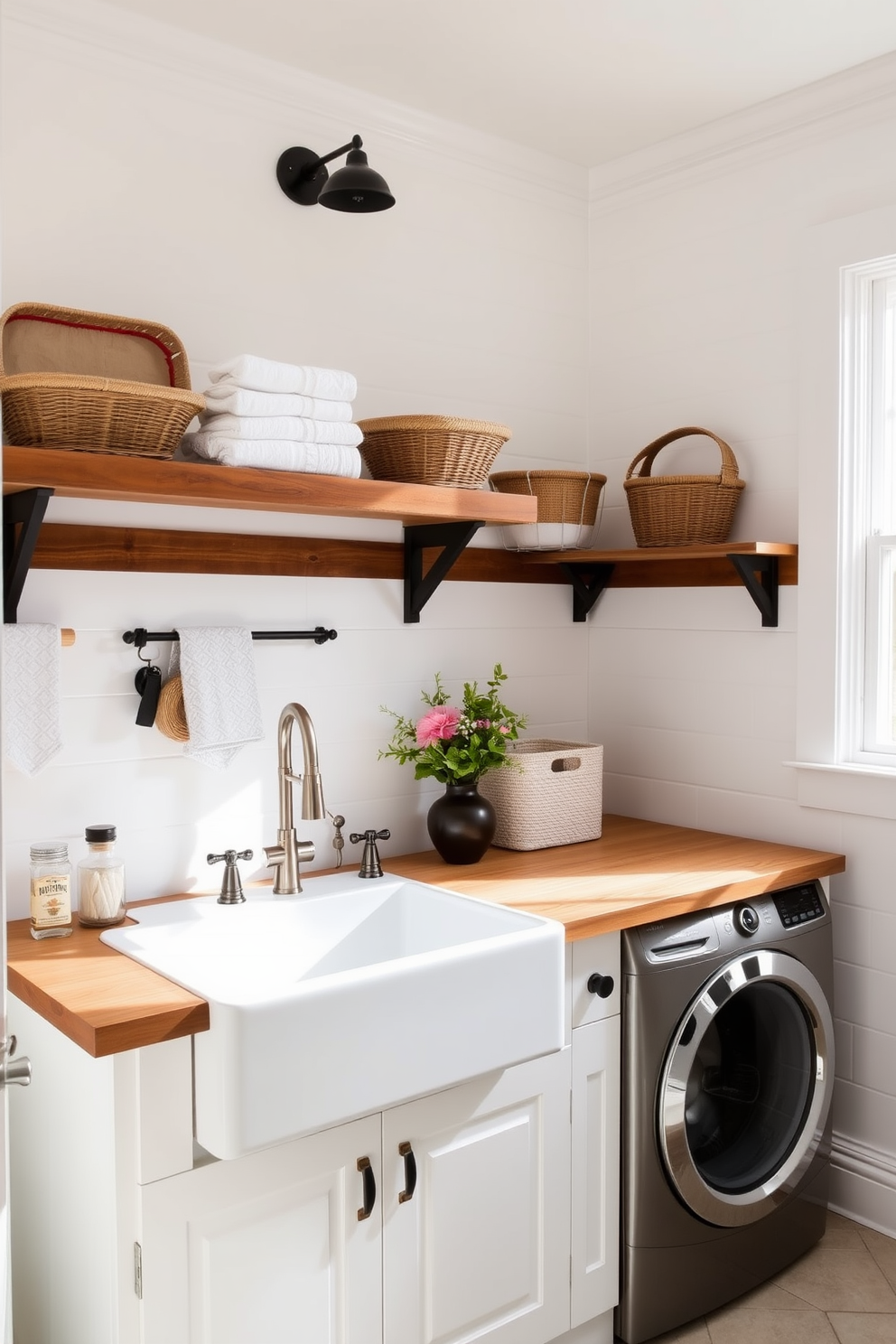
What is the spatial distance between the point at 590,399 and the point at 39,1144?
2.19 metres

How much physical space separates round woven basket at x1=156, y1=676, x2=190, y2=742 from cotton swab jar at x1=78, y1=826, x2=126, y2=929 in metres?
0.26

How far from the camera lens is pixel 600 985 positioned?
Result: 2.05 metres

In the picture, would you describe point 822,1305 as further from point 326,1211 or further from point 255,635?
point 255,635

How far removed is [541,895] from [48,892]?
0.89 metres

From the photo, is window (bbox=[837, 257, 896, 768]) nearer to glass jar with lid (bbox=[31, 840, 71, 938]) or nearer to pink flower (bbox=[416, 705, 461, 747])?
pink flower (bbox=[416, 705, 461, 747])

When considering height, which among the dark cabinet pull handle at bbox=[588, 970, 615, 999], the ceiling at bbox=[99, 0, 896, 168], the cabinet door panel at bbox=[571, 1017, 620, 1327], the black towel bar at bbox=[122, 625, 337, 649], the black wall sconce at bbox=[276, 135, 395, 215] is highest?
the ceiling at bbox=[99, 0, 896, 168]

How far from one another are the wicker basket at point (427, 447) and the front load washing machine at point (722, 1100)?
97 centimetres

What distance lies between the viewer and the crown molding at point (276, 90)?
79.4 inches

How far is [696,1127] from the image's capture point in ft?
7.44

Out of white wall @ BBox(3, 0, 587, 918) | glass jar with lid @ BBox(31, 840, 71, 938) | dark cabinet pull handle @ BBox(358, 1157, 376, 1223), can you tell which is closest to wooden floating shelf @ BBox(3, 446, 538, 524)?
white wall @ BBox(3, 0, 587, 918)

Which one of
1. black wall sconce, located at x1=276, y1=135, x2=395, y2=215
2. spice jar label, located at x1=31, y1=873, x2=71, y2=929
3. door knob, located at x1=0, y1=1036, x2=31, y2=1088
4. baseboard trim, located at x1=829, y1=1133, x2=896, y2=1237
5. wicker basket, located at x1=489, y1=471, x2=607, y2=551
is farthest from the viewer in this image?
wicker basket, located at x1=489, y1=471, x2=607, y2=551

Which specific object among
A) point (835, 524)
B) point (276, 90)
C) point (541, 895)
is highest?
point (276, 90)

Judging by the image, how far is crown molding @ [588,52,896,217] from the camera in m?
2.38

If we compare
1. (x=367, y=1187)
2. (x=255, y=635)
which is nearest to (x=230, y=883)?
(x=255, y=635)
